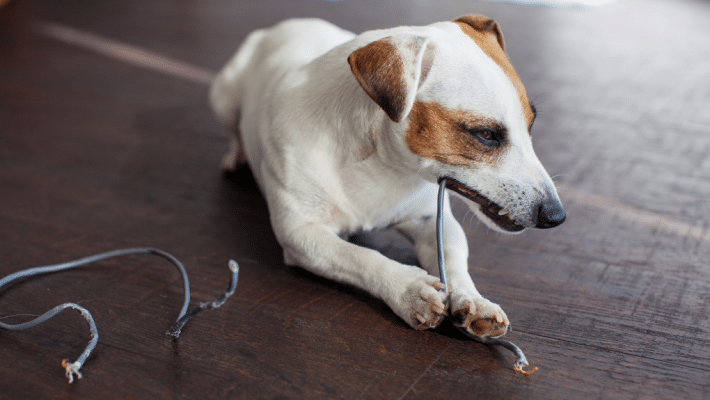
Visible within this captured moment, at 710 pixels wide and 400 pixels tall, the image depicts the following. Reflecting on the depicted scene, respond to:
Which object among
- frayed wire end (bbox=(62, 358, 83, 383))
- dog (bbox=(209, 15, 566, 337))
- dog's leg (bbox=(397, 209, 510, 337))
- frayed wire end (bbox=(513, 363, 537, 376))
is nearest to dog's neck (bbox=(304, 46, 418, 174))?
dog (bbox=(209, 15, 566, 337))

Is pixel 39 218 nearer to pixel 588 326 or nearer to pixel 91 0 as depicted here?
pixel 588 326

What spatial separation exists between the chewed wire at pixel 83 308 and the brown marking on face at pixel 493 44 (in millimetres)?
678

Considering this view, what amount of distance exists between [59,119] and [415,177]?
1.87 m

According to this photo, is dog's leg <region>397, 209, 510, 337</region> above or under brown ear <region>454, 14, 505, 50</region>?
under

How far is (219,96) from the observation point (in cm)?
211

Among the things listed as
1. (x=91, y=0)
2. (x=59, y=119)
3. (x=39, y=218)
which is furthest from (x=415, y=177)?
(x=91, y=0)

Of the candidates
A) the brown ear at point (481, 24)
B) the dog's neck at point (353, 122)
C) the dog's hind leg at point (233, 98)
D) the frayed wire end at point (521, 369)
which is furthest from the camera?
the dog's hind leg at point (233, 98)

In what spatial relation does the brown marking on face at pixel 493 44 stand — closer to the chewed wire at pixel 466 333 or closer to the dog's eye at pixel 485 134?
the dog's eye at pixel 485 134

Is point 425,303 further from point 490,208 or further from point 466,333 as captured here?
point 490,208

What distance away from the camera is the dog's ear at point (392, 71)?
1129 millimetres

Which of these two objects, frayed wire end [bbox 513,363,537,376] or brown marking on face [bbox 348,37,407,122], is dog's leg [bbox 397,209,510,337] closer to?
frayed wire end [bbox 513,363,537,376]

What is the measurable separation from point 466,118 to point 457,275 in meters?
0.34

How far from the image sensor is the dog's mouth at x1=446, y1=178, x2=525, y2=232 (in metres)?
1.22

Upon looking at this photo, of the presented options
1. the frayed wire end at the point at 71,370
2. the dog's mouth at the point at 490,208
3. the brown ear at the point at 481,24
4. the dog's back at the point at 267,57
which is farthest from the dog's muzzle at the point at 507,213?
the frayed wire end at the point at 71,370
